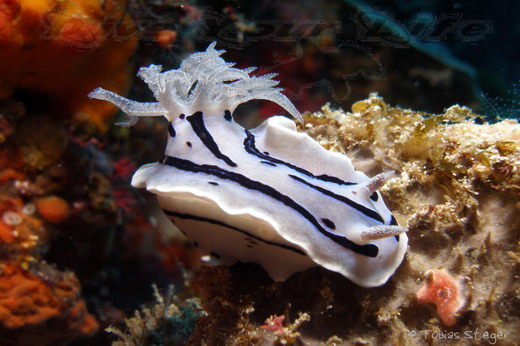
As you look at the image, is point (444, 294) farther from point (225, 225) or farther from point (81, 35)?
point (81, 35)

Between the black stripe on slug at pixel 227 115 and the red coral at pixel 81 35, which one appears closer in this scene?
the black stripe on slug at pixel 227 115

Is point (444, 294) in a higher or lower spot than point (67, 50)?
lower

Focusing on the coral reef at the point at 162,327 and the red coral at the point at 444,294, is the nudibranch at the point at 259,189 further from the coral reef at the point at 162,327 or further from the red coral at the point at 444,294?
the coral reef at the point at 162,327

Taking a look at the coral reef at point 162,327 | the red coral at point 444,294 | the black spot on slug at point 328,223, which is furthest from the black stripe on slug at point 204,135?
the coral reef at point 162,327

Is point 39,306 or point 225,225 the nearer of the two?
point 225,225

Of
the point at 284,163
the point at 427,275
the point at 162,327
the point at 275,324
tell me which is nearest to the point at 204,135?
the point at 284,163

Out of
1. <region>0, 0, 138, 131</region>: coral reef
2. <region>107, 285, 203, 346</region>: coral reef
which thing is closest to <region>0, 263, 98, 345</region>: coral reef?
<region>107, 285, 203, 346</region>: coral reef
